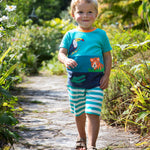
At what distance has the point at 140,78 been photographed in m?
3.18

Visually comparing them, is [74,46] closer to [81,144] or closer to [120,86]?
[81,144]

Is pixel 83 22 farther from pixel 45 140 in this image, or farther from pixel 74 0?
pixel 45 140

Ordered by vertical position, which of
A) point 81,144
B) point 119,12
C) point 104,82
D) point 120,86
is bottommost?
point 81,144

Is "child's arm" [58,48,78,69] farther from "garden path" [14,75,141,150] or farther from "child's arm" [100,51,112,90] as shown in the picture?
"garden path" [14,75,141,150]

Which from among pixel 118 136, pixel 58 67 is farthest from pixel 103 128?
pixel 58 67

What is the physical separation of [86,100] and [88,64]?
0.33 m

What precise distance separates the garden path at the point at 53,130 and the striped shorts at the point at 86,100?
449 mm

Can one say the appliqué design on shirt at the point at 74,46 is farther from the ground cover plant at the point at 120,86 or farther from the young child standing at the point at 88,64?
the ground cover plant at the point at 120,86

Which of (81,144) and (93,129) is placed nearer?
(93,129)

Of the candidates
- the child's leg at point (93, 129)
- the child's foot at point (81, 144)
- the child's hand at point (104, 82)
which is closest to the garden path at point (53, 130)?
the child's foot at point (81, 144)

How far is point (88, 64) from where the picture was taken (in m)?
2.45

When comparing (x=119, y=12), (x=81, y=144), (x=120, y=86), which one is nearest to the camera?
(x=81, y=144)

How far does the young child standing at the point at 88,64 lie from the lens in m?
2.41

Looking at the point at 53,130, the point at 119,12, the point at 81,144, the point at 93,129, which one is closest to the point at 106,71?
the point at 93,129
